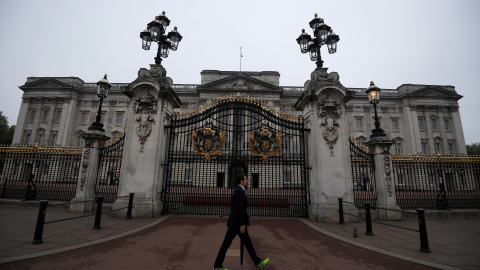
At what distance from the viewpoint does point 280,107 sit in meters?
42.6

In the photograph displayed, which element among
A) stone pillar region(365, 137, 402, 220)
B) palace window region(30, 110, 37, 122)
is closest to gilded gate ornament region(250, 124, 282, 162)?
stone pillar region(365, 137, 402, 220)

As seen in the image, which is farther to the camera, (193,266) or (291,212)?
(291,212)

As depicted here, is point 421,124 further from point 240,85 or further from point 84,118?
point 84,118

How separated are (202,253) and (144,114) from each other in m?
7.29

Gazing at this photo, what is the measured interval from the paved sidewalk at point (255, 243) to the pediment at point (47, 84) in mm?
49125

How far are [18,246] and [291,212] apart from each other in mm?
9962

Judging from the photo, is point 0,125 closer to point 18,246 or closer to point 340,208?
point 18,246

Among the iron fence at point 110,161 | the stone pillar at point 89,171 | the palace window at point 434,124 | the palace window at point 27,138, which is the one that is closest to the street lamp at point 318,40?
the iron fence at point 110,161

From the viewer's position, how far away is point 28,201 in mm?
11617

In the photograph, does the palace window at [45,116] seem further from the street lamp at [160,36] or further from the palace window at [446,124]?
the palace window at [446,124]

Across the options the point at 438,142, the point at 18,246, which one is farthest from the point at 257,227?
the point at 438,142

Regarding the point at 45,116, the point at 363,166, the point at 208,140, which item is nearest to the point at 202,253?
the point at 208,140

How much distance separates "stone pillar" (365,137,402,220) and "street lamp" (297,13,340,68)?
497 centimetres

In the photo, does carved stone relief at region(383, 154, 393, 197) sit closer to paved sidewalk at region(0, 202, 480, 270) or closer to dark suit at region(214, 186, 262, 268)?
paved sidewalk at region(0, 202, 480, 270)
